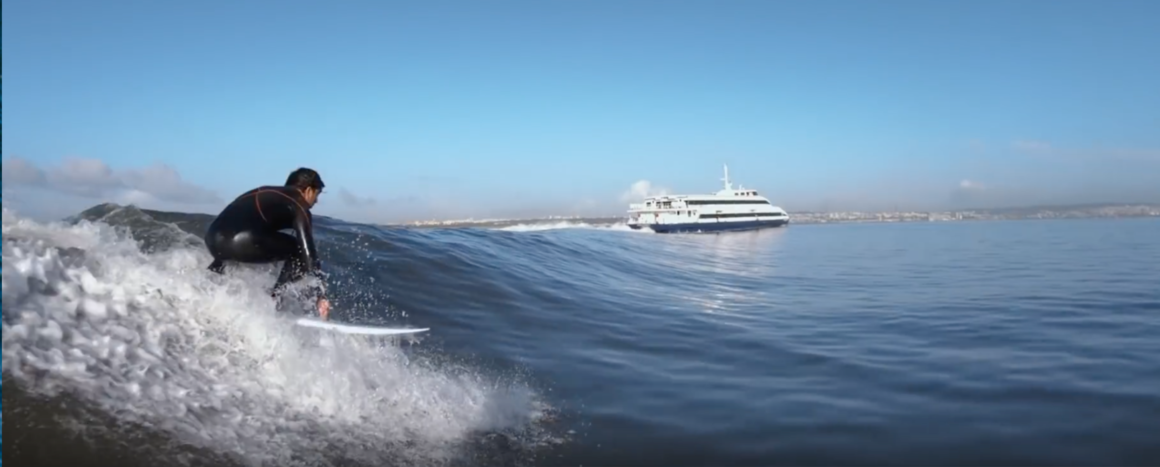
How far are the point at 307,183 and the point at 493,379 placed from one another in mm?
2564

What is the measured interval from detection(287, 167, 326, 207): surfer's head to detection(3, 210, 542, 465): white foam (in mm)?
966

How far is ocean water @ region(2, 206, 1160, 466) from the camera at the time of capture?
4316 millimetres

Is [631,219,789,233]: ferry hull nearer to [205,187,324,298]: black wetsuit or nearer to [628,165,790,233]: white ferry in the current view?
[628,165,790,233]: white ferry

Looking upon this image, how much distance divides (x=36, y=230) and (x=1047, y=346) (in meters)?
10.7

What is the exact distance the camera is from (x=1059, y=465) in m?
4.41

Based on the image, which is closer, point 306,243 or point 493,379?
point 306,243

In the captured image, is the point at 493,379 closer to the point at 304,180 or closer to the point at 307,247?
the point at 307,247

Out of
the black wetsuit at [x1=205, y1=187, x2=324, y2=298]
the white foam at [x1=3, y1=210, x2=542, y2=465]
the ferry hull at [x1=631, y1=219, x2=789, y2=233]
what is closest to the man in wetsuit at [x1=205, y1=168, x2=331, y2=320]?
the black wetsuit at [x1=205, y1=187, x2=324, y2=298]

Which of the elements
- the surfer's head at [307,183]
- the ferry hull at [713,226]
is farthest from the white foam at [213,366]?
the ferry hull at [713,226]

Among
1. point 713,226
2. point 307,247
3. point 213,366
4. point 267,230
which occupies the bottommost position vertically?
point 213,366

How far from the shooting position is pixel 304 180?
6438 millimetres

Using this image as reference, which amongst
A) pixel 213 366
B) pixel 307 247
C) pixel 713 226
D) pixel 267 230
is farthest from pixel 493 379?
pixel 713 226

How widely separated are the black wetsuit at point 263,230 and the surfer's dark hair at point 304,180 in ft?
0.32

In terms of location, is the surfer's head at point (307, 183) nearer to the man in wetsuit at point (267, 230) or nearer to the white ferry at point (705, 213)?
the man in wetsuit at point (267, 230)
